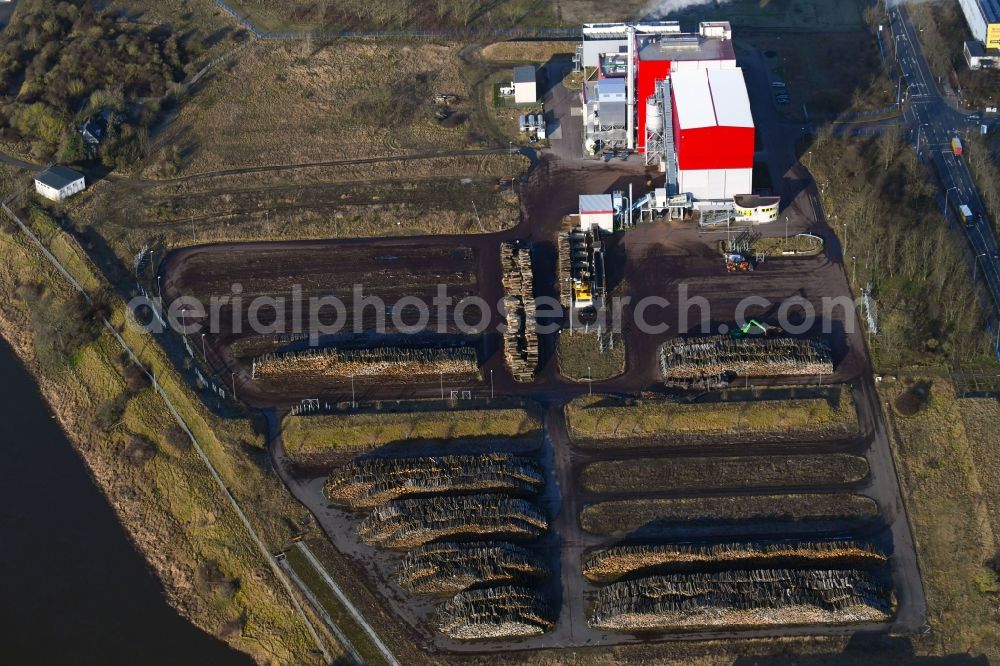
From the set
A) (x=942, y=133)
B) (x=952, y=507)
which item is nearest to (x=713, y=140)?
(x=942, y=133)

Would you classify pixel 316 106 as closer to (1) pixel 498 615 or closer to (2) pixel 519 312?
(2) pixel 519 312

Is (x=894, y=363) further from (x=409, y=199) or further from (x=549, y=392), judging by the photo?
(x=409, y=199)

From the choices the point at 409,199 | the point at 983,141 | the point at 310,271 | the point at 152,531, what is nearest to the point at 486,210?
the point at 409,199

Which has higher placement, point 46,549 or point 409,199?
point 409,199

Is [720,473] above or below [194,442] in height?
below

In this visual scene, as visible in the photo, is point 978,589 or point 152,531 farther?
point 152,531

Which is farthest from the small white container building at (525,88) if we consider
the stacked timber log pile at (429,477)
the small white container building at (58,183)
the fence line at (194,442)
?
the stacked timber log pile at (429,477)
